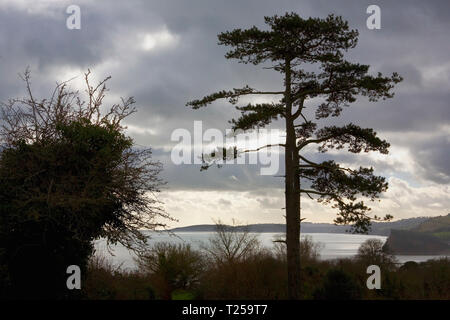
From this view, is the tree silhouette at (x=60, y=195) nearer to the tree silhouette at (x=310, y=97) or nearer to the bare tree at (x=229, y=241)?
the tree silhouette at (x=310, y=97)

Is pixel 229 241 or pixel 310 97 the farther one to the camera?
pixel 229 241

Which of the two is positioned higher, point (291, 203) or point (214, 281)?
point (291, 203)

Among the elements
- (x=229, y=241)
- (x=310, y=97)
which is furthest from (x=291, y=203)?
(x=229, y=241)

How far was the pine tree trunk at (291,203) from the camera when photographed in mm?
17016

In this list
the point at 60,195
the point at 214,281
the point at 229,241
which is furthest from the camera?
the point at 229,241

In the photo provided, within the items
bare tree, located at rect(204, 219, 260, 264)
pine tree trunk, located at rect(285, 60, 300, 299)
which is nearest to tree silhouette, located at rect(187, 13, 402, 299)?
pine tree trunk, located at rect(285, 60, 300, 299)

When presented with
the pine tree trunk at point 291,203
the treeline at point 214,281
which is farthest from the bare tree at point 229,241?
the pine tree trunk at point 291,203

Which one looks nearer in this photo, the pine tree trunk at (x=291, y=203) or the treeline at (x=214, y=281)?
the treeline at (x=214, y=281)

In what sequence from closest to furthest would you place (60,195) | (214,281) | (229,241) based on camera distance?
(60,195), (214,281), (229,241)

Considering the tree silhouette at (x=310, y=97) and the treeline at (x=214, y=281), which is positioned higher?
the tree silhouette at (x=310, y=97)

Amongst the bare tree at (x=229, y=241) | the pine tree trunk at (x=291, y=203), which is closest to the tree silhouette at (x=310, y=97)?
the pine tree trunk at (x=291, y=203)

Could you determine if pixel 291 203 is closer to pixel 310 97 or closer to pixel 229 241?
pixel 310 97

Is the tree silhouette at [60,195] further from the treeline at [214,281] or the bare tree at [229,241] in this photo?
the bare tree at [229,241]

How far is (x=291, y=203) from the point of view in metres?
17.4
